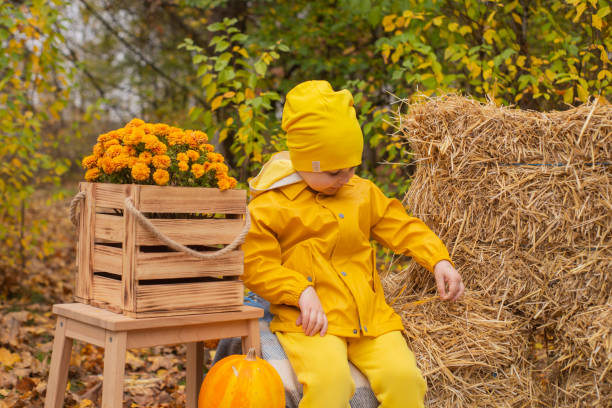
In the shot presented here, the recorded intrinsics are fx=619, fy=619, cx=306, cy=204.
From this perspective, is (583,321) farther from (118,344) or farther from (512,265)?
(118,344)

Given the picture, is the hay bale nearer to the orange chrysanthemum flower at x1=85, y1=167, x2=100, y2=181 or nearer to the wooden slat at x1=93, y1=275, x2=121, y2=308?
the wooden slat at x1=93, y1=275, x2=121, y2=308

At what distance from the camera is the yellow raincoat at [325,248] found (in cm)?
258

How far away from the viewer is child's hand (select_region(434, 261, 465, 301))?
276 cm

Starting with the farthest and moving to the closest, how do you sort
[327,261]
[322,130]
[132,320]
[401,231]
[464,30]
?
[464,30], [401,231], [327,261], [322,130], [132,320]

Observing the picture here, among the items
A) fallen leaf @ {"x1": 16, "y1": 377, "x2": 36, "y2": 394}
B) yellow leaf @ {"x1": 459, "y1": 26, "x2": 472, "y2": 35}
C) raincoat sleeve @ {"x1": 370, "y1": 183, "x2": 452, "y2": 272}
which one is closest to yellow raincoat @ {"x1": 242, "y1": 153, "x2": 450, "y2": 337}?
raincoat sleeve @ {"x1": 370, "y1": 183, "x2": 452, "y2": 272}

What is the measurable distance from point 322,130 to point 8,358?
8.71 feet

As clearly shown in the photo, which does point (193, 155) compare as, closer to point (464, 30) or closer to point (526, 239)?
point (526, 239)

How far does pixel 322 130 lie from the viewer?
262 cm

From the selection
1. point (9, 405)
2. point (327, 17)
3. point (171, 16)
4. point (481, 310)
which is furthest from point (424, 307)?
point (171, 16)

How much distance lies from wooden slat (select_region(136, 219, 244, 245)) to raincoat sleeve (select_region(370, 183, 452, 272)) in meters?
0.79

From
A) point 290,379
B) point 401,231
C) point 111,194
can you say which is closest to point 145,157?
point 111,194

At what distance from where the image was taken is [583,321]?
8.37 ft

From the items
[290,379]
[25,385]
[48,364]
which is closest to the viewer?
[290,379]

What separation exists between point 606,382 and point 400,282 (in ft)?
3.52
